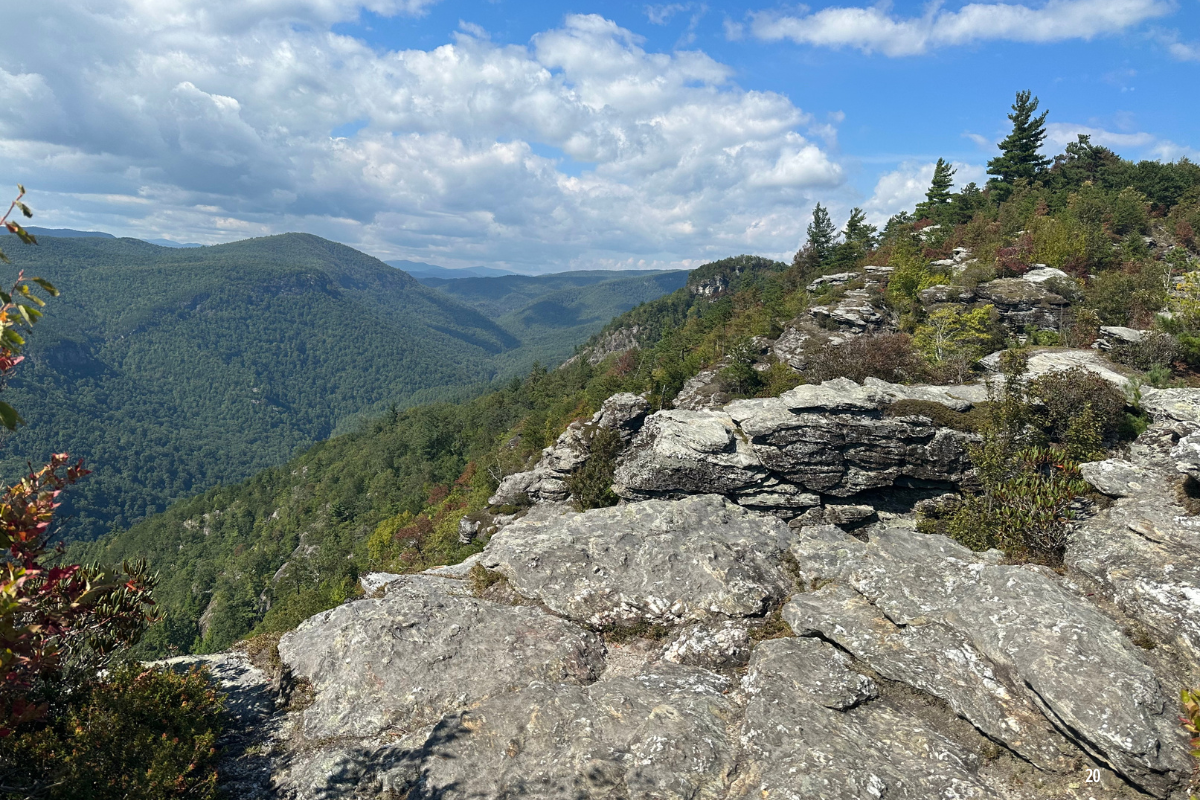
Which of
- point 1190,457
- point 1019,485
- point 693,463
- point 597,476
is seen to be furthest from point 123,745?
point 1190,457

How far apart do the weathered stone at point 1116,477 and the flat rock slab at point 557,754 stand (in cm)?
1147

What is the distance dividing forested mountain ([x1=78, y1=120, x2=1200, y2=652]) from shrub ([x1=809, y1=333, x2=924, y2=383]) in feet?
0.35

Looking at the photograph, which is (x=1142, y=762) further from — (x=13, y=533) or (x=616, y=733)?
(x=13, y=533)

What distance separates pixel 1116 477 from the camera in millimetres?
13711

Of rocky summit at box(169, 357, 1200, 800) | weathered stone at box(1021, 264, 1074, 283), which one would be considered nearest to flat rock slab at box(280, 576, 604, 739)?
rocky summit at box(169, 357, 1200, 800)

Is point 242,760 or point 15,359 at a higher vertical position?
point 15,359

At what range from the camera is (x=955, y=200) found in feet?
180

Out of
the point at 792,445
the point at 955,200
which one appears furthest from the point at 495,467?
the point at 955,200

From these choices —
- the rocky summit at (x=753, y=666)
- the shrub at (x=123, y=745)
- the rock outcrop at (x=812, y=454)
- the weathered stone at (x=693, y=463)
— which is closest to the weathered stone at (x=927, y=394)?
the rock outcrop at (x=812, y=454)

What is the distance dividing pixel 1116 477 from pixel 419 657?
18247mm

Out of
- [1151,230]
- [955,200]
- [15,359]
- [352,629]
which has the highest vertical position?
[955,200]

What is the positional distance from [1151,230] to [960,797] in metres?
51.1

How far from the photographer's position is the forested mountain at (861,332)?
88.4ft

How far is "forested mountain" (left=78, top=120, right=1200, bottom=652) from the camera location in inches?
1061
